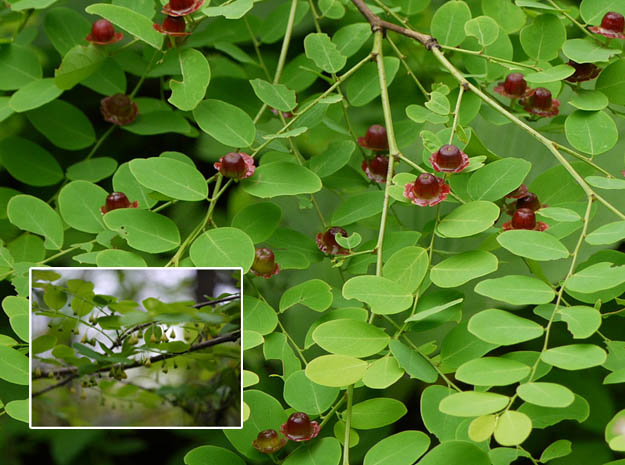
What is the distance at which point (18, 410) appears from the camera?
1.60 feet

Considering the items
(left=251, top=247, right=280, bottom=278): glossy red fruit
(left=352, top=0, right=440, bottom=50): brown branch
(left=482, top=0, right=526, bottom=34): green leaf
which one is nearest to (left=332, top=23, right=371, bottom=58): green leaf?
(left=352, top=0, right=440, bottom=50): brown branch

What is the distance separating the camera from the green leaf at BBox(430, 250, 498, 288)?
0.46 metres

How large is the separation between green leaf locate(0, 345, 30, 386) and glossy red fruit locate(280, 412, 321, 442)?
0.19 metres

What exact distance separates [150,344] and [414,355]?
0.62ft

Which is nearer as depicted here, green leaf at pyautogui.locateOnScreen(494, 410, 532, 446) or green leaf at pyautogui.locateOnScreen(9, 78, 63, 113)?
green leaf at pyautogui.locateOnScreen(494, 410, 532, 446)

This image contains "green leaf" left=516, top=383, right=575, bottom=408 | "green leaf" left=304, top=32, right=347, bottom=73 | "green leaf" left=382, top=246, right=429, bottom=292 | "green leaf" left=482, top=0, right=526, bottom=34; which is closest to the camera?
"green leaf" left=516, top=383, right=575, bottom=408

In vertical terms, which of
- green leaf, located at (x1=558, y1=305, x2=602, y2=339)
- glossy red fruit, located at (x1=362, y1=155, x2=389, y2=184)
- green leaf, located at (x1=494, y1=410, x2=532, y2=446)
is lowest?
green leaf, located at (x1=494, y1=410, x2=532, y2=446)

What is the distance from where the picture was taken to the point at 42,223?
0.59 metres

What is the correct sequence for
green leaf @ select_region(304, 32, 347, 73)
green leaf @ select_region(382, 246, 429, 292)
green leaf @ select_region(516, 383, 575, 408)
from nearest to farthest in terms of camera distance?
1. green leaf @ select_region(516, 383, 575, 408)
2. green leaf @ select_region(382, 246, 429, 292)
3. green leaf @ select_region(304, 32, 347, 73)

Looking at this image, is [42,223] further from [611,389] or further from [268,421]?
[611,389]

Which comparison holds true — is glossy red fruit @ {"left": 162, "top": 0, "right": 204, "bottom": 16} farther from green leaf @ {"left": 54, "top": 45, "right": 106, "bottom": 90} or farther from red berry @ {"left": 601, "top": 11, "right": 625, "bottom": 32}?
red berry @ {"left": 601, "top": 11, "right": 625, "bottom": 32}

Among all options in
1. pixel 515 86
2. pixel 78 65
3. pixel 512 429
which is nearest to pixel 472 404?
pixel 512 429

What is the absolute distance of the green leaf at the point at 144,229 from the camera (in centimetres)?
52

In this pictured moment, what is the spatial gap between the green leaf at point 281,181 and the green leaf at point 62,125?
253 mm
